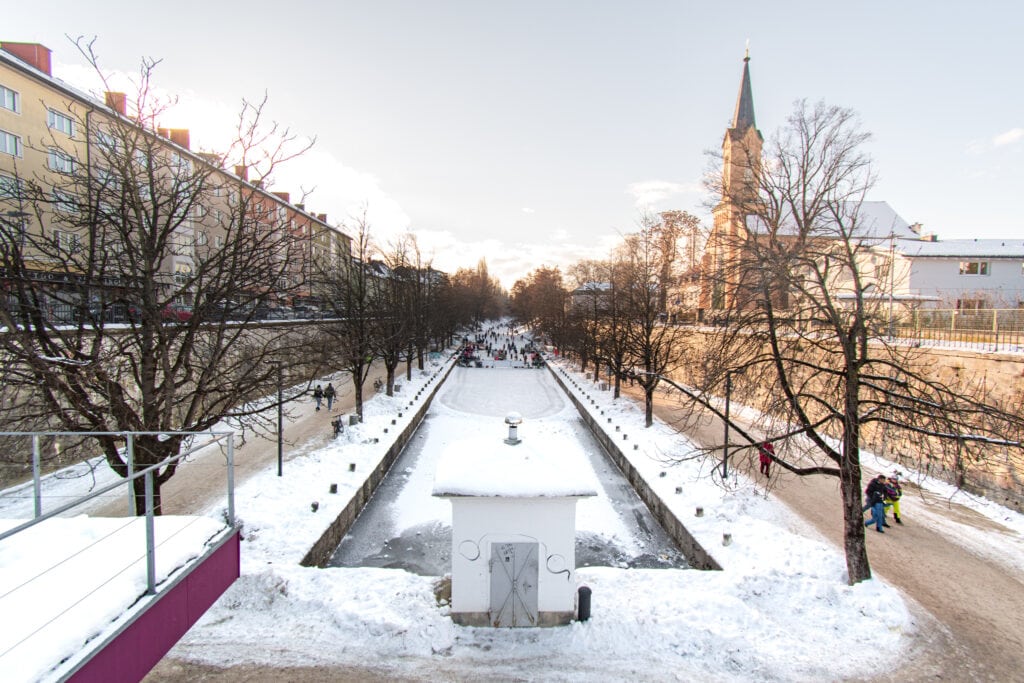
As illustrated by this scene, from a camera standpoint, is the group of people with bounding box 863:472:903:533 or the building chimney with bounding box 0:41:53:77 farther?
the building chimney with bounding box 0:41:53:77

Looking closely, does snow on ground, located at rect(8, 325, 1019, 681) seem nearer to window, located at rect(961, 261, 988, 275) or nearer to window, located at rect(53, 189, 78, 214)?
window, located at rect(53, 189, 78, 214)

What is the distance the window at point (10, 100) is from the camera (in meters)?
21.4

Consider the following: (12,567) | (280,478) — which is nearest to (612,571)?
(12,567)

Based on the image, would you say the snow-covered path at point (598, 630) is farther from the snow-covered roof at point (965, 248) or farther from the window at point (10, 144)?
the snow-covered roof at point (965, 248)

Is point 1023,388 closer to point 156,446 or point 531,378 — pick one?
point 156,446

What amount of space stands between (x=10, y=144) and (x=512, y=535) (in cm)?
2911

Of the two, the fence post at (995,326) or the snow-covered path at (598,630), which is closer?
the snow-covered path at (598,630)

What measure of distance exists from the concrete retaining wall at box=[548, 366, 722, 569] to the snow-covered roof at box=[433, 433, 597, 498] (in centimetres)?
440

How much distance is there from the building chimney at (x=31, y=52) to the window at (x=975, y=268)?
57.9 meters

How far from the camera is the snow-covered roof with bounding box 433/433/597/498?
22.6ft

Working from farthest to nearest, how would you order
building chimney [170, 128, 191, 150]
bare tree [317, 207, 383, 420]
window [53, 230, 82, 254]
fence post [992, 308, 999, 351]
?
1. building chimney [170, 128, 191, 150]
2. bare tree [317, 207, 383, 420]
3. fence post [992, 308, 999, 351]
4. window [53, 230, 82, 254]

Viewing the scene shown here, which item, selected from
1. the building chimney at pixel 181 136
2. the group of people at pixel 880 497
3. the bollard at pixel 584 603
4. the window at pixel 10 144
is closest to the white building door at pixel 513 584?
the bollard at pixel 584 603

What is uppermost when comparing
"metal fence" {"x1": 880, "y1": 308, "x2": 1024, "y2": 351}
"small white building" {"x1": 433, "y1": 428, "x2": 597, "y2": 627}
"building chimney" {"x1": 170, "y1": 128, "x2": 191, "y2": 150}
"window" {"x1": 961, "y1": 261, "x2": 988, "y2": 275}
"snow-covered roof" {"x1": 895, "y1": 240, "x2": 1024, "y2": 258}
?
"building chimney" {"x1": 170, "y1": 128, "x2": 191, "y2": 150}

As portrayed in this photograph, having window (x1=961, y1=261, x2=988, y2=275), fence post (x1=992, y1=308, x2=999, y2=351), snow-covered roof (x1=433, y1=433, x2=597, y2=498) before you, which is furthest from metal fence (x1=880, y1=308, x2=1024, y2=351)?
window (x1=961, y1=261, x2=988, y2=275)
